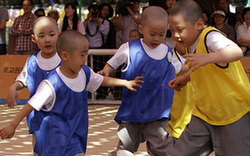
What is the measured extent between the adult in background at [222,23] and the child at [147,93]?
16.7 ft

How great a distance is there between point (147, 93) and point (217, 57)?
56.6 inches

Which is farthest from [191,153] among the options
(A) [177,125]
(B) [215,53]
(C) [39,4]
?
(C) [39,4]

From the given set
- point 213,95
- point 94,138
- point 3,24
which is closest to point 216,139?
point 213,95

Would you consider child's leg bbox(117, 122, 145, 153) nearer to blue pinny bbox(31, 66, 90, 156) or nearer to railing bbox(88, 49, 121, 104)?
blue pinny bbox(31, 66, 90, 156)

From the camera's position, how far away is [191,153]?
365 cm

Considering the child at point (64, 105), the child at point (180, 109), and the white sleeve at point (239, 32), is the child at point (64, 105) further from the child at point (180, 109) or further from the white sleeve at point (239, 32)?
the white sleeve at point (239, 32)

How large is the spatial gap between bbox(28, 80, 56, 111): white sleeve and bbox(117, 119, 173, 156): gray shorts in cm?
103

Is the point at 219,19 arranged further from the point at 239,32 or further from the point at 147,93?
the point at 147,93

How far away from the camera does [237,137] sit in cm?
346

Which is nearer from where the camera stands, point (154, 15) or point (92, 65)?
point (154, 15)

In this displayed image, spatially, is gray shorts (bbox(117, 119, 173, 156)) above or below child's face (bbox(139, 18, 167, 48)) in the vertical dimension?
below

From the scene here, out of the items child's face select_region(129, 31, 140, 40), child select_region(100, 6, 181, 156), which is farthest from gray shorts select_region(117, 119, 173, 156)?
child's face select_region(129, 31, 140, 40)

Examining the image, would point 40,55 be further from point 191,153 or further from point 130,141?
point 191,153

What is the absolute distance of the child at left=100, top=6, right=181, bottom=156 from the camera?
4.51 meters
